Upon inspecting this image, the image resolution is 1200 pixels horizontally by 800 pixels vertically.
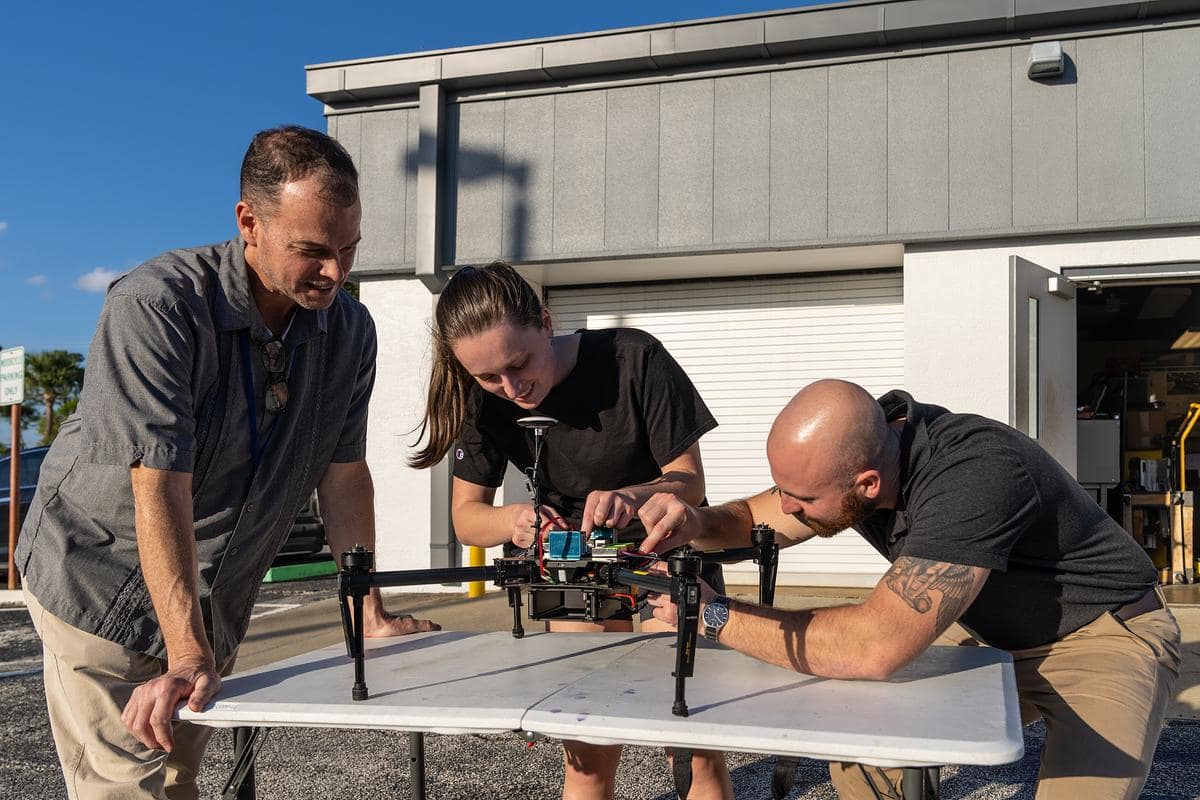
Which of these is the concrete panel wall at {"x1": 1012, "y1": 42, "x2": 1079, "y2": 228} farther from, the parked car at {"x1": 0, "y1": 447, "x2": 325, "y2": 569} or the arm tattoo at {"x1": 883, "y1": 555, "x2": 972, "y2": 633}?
the parked car at {"x1": 0, "y1": 447, "x2": 325, "y2": 569}

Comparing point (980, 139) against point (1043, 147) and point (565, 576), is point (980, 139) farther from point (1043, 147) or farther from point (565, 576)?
point (565, 576)

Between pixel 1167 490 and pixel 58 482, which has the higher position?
pixel 58 482

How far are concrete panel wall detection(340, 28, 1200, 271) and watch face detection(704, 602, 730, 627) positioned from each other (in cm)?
662

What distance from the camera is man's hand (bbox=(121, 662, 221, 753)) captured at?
1892 millimetres

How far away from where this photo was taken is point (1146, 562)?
257cm

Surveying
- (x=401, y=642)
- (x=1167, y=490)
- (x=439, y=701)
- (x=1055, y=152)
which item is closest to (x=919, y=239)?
(x=1055, y=152)

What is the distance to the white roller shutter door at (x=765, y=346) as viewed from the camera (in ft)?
30.1

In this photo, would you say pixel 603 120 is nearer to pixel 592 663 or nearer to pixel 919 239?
pixel 919 239

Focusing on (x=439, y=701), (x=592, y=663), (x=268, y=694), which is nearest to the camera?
(x=439, y=701)

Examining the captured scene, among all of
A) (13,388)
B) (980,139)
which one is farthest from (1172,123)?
(13,388)

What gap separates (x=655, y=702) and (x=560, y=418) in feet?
3.52

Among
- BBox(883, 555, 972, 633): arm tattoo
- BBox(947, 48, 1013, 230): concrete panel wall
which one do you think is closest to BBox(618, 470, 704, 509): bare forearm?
BBox(883, 555, 972, 633): arm tattoo

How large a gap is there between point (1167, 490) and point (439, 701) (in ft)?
34.5

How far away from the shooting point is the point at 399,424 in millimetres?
9414
